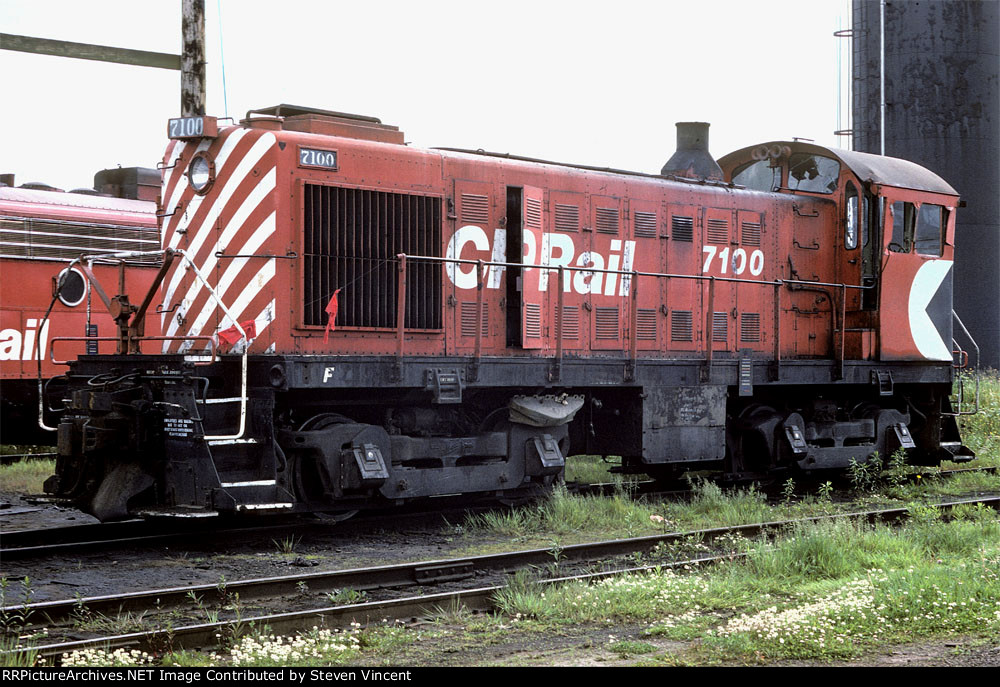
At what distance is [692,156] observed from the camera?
1230 cm

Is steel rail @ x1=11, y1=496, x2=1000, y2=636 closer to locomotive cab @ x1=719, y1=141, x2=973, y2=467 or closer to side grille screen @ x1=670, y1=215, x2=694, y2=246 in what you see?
side grille screen @ x1=670, y1=215, x2=694, y2=246

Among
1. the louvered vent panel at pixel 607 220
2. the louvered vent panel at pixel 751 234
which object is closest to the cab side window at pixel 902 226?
the louvered vent panel at pixel 751 234

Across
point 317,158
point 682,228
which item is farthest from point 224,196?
point 682,228

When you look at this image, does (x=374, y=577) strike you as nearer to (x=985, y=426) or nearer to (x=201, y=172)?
(x=201, y=172)

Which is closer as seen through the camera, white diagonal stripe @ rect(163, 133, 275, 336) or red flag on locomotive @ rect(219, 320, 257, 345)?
red flag on locomotive @ rect(219, 320, 257, 345)

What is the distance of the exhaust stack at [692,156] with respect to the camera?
480 inches

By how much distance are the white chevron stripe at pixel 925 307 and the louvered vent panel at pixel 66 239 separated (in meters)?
8.96

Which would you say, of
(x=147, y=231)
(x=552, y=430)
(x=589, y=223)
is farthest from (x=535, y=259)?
(x=147, y=231)

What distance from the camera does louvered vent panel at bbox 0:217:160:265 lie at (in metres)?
13.1

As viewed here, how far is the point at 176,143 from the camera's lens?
9.70 meters

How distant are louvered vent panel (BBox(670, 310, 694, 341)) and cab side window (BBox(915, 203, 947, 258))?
123 inches

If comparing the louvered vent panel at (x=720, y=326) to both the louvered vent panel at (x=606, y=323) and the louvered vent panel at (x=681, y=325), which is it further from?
the louvered vent panel at (x=606, y=323)

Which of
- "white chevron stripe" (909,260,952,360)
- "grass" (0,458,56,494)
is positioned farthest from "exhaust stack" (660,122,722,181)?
"grass" (0,458,56,494)

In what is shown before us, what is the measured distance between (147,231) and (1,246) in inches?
78.3
